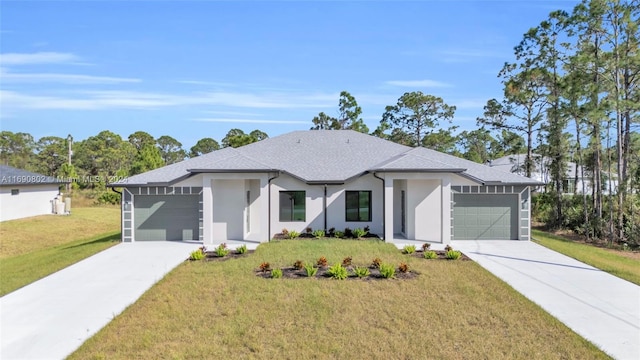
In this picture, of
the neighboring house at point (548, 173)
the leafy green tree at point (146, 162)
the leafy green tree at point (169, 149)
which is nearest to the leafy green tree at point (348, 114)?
the neighboring house at point (548, 173)

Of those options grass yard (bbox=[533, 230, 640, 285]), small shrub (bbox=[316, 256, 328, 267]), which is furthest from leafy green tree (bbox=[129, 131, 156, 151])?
grass yard (bbox=[533, 230, 640, 285])

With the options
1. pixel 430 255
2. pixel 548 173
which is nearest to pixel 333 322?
pixel 430 255

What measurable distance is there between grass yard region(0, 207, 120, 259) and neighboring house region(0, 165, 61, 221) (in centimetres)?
78

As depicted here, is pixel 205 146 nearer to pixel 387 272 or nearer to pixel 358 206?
pixel 358 206

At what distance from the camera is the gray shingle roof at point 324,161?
16.2 metres

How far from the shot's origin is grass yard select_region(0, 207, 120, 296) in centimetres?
1286

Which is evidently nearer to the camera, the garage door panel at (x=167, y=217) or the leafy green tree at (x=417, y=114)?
the garage door panel at (x=167, y=217)

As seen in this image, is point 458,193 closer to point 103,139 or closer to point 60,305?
point 60,305

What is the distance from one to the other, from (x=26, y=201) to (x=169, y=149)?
2007 inches

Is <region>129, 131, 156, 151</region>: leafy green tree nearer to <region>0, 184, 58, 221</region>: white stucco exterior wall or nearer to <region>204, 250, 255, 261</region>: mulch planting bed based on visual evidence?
<region>0, 184, 58, 221</region>: white stucco exterior wall

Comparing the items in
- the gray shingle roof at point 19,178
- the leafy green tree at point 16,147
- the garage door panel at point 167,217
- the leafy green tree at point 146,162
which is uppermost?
the leafy green tree at point 16,147

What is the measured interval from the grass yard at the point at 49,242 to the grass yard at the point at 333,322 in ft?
17.6

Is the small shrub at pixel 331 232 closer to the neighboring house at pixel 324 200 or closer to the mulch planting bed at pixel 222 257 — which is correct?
the neighboring house at pixel 324 200

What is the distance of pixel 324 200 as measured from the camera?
1845 cm
